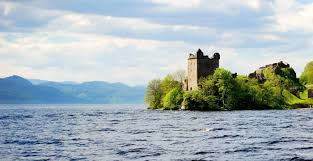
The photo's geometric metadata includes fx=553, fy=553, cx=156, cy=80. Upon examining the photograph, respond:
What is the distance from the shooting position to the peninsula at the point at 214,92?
159000 mm

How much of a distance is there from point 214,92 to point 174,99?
50.0 feet

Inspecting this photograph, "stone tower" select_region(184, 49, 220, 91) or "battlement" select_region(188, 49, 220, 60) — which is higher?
"battlement" select_region(188, 49, 220, 60)

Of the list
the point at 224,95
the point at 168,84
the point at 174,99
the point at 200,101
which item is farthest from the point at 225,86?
the point at 168,84

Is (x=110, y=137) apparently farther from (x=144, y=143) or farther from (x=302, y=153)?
(x=302, y=153)

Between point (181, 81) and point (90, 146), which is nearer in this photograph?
point (90, 146)

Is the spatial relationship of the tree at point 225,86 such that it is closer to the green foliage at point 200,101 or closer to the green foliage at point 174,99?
the green foliage at point 200,101

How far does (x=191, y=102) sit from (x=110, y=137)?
98.6m

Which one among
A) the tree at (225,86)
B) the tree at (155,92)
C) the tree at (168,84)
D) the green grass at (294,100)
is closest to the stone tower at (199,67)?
the tree at (168,84)

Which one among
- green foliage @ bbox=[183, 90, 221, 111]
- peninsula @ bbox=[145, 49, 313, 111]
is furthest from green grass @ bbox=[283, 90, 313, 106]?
green foliage @ bbox=[183, 90, 221, 111]

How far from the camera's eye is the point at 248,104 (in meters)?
167

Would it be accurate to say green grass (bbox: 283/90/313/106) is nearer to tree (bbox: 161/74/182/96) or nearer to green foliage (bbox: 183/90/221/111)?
green foliage (bbox: 183/90/221/111)

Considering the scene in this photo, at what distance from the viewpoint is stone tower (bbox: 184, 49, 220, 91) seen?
182 meters

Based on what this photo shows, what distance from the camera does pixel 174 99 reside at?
170 meters

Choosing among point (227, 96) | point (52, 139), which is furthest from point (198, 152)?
point (227, 96)
